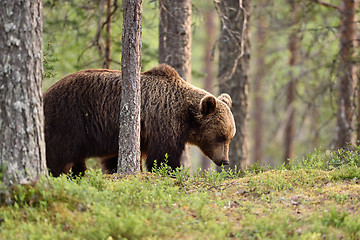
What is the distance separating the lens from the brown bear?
8195 millimetres

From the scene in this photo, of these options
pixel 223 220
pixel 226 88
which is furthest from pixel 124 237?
pixel 226 88

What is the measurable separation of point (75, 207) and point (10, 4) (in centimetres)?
247

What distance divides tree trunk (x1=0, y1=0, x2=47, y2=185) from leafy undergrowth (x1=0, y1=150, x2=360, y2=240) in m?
0.27

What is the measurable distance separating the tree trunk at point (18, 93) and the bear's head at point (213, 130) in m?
4.20

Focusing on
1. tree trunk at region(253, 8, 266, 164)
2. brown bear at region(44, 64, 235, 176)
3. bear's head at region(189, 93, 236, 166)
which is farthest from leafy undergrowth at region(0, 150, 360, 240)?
tree trunk at region(253, 8, 266, 164)

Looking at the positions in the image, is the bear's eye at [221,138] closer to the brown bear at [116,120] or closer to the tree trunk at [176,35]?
the brown bear at [116,120]

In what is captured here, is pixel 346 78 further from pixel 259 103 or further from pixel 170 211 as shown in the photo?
pixel 259 103

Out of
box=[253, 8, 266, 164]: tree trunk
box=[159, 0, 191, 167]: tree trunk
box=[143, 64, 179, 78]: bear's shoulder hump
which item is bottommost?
box=[253, 8, 266, 164]: tree trunk

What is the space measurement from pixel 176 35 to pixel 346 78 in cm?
522

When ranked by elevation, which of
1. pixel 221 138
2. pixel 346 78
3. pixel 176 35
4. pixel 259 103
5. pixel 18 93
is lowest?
pixel 259 103

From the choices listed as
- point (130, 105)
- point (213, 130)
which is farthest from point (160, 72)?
point (130, 105)

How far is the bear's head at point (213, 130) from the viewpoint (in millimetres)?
9305

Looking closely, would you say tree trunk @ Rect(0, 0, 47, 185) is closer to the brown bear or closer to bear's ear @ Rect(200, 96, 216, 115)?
the brown bear

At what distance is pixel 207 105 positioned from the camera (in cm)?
909
